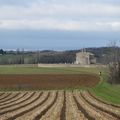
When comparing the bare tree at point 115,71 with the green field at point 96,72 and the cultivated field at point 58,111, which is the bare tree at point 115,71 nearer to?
the green field at point 96,72

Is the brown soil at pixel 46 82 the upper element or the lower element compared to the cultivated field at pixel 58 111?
upper

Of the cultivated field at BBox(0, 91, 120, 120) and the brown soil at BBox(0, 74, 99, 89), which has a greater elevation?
the brown soil at BBox(0, 74, 99, 89)

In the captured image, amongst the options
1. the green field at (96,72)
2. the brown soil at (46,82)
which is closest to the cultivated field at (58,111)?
the green field at (96,72)

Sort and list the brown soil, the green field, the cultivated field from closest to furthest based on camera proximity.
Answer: the cultivated field, the green field, the brown soil

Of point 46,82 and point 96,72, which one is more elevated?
point 96,72

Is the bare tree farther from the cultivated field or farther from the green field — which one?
the cultivated field

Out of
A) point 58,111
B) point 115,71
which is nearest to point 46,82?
point 115,71

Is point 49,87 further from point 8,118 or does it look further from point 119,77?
point 8,118

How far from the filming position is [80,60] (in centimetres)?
18362

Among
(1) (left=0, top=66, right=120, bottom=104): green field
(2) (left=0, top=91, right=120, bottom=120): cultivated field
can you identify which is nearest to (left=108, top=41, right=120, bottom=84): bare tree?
(1) (left=0, top=66, right=120, bottom=104): green field

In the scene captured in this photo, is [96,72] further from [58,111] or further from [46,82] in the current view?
[58,111]

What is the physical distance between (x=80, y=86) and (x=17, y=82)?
1125 centimetres

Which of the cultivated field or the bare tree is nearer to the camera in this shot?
the cultivated field

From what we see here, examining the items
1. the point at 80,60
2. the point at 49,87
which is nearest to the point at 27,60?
the point at 80,60
